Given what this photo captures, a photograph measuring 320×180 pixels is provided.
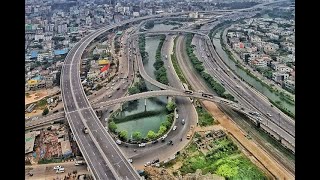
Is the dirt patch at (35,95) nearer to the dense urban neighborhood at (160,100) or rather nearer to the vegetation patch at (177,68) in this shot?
the dense urban neighborhood at (160,100)

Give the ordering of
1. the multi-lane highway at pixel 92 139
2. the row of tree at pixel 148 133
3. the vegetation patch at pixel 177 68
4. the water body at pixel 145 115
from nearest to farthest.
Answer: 1. the multi-lane highway at pixel 92 139
2. the row of tree at pixel 148 133
3. the water body at pixel 145 115
4. the vegetation patch at pixel 177 68

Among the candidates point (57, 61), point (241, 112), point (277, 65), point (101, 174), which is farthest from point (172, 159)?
point (57, 61)

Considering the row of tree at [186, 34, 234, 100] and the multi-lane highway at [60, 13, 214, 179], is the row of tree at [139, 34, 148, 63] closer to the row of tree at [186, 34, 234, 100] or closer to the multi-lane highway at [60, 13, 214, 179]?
the row of tree at [186, 34, 234, 100]

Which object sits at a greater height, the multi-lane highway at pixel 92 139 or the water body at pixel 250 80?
the water body at pixel 250 80

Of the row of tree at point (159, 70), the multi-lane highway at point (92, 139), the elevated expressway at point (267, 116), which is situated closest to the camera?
the multi-lane highway at point (92, 139)

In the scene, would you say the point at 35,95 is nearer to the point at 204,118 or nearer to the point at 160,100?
the point at 160,100

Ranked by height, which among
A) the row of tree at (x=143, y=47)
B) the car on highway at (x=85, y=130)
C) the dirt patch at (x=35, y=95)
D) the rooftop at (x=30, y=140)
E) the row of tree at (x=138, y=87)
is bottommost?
the rooftop at (x=30, y=140)

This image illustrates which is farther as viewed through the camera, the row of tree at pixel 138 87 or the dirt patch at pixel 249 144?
the row of tree at pixel 138 87

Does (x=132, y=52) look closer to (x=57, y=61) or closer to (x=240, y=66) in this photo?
(x=57, y=61)

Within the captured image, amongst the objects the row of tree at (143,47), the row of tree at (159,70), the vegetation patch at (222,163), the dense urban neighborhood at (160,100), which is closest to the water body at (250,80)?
the dense urban neighborhood at (160,100)
